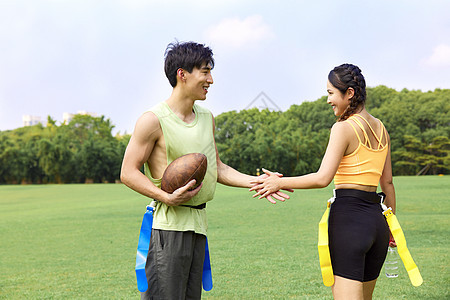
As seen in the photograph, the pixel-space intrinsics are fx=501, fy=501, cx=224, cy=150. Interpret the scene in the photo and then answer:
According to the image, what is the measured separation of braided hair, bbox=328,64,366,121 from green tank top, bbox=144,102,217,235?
3.29 ft

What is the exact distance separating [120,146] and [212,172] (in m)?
50.4

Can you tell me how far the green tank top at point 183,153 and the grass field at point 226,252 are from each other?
350cm

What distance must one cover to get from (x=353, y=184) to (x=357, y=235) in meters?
0.36

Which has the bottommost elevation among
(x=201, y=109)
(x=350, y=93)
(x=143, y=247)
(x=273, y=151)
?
(x=143, y=247)

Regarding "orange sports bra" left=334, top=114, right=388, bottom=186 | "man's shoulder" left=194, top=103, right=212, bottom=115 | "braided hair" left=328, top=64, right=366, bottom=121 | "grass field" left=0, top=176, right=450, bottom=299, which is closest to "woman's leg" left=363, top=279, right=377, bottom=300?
"orange sports bra" left=334, top=114, right=388, bottom=186

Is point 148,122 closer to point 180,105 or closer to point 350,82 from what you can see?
point 180,105

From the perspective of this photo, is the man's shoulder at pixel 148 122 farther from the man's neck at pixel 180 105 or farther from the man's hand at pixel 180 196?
the man's hand at pixel 180 196

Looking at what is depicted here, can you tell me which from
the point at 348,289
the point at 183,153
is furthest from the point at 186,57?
the point at 348,289

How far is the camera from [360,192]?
351 centimetres

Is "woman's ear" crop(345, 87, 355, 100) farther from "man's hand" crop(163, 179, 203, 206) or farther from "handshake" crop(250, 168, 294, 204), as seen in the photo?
"man's hand" crop(163, 179, 203, 206)

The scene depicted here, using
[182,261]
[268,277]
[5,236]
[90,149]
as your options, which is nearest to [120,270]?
[268,277]

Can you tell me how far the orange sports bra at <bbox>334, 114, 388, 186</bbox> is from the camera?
3.49 metres

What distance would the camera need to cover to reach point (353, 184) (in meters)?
3.53

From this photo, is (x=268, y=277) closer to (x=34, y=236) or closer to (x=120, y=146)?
(x=34, y=236)
